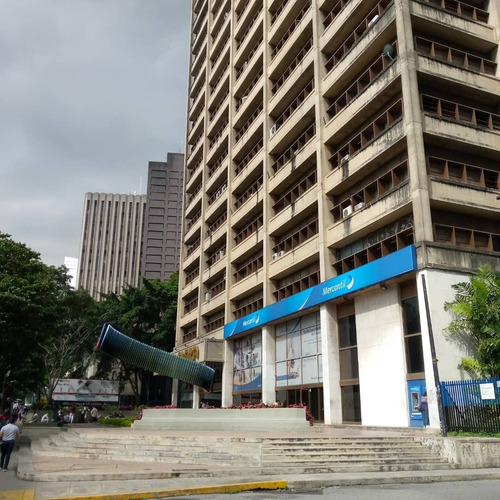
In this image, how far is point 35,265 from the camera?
28.0 metres

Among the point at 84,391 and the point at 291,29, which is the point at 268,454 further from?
the point at 84,391

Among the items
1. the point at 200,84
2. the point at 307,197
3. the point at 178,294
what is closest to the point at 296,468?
the point at 307,197

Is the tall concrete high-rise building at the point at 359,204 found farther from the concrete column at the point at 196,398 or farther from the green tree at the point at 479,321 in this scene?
the concrete column at the point at 196,398

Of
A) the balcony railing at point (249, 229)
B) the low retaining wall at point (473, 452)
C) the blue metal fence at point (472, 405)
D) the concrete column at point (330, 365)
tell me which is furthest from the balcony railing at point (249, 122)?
the low retaining wall at point (473, 452)

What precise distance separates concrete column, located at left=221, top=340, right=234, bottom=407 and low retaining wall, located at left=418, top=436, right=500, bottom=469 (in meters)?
26.1

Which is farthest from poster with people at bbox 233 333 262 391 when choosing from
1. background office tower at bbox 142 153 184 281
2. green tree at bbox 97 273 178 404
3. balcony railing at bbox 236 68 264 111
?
background office tower at bbox 142 153 184 281

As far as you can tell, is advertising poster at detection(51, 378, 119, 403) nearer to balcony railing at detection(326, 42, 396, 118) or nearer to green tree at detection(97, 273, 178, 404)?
green tree at detection(97, 273, 178, 404)

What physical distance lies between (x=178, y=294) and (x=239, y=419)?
3516 centimetres

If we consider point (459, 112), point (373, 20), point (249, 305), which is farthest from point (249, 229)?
point (459, 112)

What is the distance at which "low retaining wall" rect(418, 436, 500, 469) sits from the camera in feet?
47.0

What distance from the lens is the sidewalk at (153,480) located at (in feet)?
33.8

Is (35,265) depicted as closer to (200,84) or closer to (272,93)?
(272,93)

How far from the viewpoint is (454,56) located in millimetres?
26781

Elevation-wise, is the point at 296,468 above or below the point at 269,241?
below
